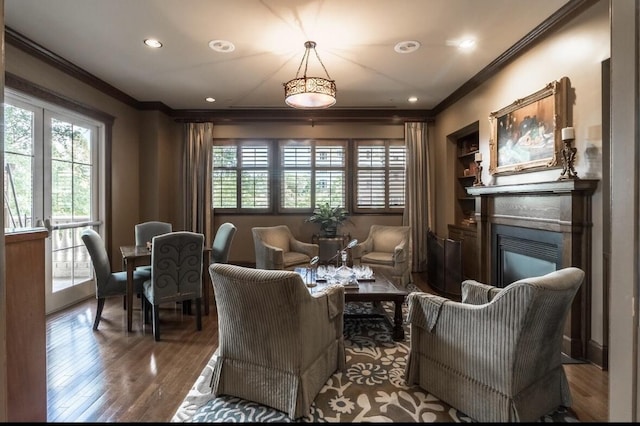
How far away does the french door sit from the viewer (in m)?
3.38

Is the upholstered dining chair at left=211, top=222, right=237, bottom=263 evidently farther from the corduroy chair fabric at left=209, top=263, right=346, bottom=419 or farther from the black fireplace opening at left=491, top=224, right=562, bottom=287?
the black fireplace opening at left=491, top=224, right=562, bottom=287

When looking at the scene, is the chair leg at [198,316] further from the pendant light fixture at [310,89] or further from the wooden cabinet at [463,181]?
the wooden cabinet at [463,181]

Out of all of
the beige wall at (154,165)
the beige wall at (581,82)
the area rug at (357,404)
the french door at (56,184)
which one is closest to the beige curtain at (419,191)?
the beige wall at (581,82)

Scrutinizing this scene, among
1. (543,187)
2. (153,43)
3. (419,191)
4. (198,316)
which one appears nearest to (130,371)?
(198,316)

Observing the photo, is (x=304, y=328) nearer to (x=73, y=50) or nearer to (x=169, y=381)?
(x=169, y=381)

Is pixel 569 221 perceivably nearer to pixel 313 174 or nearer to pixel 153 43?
pixel 313 174

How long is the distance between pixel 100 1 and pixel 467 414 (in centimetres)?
401

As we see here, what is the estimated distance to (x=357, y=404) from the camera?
207 centimetres

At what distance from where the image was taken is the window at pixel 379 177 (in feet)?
19.6

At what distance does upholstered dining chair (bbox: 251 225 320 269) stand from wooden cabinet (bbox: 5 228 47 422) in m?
2.92

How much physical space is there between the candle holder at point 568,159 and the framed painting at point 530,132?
15 cm

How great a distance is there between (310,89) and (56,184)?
129 inches

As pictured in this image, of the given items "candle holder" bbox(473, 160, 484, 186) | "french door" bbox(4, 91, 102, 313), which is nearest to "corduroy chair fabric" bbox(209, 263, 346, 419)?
"french door" bbox(4, 91, 102, 313)

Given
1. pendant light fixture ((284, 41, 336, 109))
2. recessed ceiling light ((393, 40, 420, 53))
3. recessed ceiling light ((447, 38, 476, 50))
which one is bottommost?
pendant light fixture ((284, 41, 336, 109))
